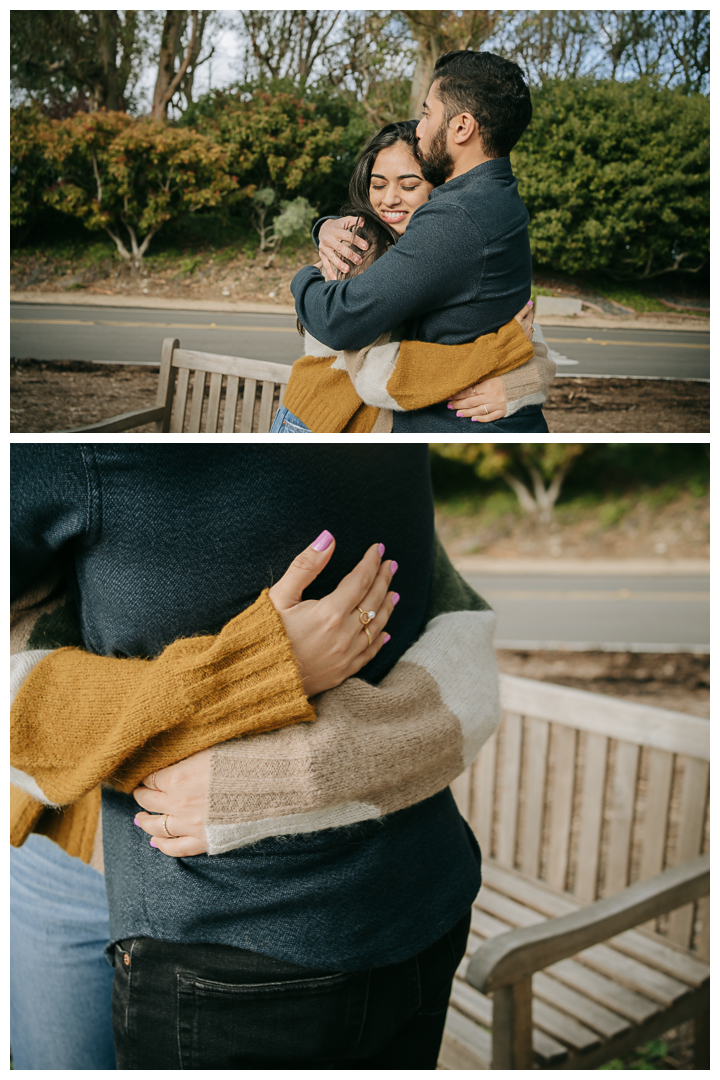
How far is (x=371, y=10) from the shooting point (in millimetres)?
1241

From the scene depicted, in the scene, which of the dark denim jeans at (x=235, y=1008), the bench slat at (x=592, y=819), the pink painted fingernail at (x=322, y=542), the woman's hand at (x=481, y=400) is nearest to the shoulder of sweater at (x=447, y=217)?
the woman's hand at (x=481, y=400)

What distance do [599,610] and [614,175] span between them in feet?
16.0

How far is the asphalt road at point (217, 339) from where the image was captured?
144cm

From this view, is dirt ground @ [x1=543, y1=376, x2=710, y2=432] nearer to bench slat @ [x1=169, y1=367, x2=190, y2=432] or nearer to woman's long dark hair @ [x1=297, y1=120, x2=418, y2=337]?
woman's long dark hair @ [x1=297, y1=120, x2=418, y2=337]

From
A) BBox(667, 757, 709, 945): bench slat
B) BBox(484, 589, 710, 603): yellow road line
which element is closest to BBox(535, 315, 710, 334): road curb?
BBox(667, 757, 709, 945): bench slat

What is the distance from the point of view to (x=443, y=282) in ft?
3.84

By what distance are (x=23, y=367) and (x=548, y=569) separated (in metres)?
6.09

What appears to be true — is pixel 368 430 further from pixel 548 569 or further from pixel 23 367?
pixel 548 569

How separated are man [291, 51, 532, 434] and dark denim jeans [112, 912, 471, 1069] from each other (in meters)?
0.85

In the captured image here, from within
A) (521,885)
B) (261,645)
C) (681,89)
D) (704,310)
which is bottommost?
(521,885)

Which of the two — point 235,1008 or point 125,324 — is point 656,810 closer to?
point 235,1008

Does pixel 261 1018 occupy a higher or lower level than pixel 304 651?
lower

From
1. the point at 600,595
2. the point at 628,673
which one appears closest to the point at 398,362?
the point at 628,673

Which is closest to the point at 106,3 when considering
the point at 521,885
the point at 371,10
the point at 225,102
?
the point at 225,102
